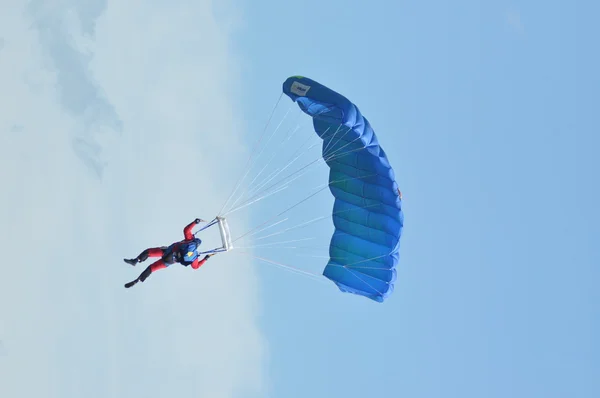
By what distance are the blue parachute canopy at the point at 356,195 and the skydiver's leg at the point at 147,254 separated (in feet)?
15.6

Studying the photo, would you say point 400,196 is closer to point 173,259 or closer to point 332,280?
point 332,280

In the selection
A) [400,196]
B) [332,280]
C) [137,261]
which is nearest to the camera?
[137,261]

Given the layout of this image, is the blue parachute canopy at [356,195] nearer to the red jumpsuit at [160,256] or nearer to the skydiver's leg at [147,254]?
the red jumpsuit at [160,256]

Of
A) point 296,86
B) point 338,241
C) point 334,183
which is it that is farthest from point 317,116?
point 338,241

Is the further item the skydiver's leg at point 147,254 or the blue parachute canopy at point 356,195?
the blue parachute canopy at point 356,195

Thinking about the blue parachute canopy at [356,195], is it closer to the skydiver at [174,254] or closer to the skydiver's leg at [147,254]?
the skydiver at [174,254]

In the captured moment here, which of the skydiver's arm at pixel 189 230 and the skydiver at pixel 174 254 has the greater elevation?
the skydiver's arm at pixel 189 230

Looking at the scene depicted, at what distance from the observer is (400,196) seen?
16.8 metres

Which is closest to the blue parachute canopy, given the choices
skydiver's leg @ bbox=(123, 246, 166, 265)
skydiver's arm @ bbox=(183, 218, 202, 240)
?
skydiver's arm @ bbox=(183, 218, 202, 240)

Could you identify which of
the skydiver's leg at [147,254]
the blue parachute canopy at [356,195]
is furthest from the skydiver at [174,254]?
the blue parachute canopy at [356,195]

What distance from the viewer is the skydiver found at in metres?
15.5

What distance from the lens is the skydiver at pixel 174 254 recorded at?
609 inches

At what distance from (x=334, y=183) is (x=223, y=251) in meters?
3.84

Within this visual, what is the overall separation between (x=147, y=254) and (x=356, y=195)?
571cm
